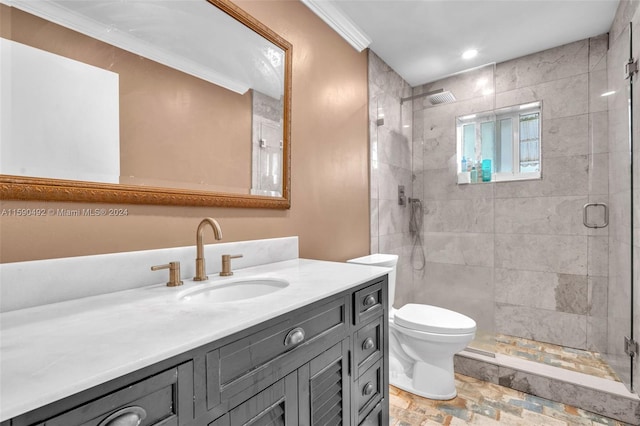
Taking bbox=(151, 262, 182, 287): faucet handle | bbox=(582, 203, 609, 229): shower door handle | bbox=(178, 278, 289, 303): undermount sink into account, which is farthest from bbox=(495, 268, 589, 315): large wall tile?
bbox=(151, 262, 182, 287): faucet handle

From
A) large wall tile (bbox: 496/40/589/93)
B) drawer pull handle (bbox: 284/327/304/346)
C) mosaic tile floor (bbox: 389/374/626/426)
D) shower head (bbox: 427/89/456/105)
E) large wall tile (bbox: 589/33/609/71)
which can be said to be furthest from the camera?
shower head (bbox: 427/89/456/105)

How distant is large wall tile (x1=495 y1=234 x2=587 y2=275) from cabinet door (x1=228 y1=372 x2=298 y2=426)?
2.60 meters

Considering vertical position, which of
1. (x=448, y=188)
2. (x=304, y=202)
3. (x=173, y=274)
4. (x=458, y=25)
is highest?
(x=458, y=25)

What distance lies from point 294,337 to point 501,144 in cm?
274

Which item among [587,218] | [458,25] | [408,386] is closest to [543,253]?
[587,218]

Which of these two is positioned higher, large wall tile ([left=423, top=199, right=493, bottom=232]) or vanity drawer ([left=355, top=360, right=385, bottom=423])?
large wall tile ([left=423, top=199, right=493, bottom=232])

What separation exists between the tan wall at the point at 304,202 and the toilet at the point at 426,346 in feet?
1.32

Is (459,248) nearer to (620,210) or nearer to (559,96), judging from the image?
(620,210)

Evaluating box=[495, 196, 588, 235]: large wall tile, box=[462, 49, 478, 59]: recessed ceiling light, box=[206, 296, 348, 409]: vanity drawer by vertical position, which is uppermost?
box=[462, 49, 478, 59]: recessed ceiling light

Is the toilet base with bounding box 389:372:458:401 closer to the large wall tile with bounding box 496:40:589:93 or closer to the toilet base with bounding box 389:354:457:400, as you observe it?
the toilet base with bounding box 389:354:457:400

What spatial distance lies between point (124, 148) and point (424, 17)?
2.12 metres

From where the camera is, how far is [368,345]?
126cm

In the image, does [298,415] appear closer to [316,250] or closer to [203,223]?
[203,223]

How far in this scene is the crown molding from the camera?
77.5 inches
